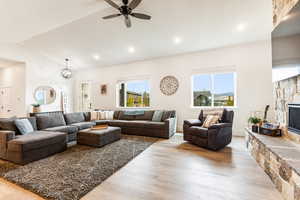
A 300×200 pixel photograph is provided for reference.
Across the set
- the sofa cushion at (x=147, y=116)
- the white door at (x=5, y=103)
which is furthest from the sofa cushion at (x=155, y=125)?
the white door at (x=5, y=103)

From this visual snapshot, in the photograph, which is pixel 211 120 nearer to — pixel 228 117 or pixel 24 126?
pixel 228 117

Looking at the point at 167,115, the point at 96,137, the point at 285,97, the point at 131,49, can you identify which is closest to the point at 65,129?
the point at 96,137

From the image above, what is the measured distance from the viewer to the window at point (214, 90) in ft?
14.9

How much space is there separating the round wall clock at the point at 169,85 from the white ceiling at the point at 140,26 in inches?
36.3

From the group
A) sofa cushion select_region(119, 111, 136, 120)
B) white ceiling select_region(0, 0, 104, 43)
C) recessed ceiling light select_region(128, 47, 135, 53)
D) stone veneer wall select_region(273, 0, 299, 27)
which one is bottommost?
sofa cushion select_region(119, 111, 136, 120)

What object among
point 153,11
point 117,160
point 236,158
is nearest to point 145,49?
point 153,11

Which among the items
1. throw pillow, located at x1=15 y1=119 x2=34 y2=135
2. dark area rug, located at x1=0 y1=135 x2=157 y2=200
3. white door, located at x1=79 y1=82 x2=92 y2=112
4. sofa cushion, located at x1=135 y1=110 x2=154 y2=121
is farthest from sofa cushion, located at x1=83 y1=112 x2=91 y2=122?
dark area rug, located at x1=0 y1=135 x2=157 y2=200

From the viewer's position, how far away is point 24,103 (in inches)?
213

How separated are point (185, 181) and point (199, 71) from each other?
384cm

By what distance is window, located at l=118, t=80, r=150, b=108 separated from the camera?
5844 millimetres

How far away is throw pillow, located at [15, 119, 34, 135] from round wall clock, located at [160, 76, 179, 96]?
4.02m

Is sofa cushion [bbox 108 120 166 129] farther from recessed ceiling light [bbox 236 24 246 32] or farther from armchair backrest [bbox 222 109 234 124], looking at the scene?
recessed ceiling light [bbox 236 24 246 32]

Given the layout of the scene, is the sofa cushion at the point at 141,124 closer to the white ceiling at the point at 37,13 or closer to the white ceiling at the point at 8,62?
the white ceiling at the point at 37,13

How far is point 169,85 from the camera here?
5242 millimetres
